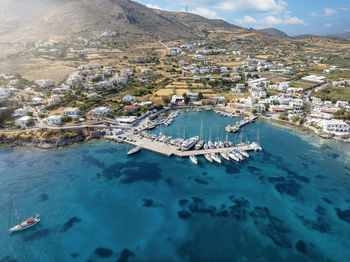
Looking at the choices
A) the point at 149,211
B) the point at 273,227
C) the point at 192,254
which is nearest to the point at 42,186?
the point at 149,211

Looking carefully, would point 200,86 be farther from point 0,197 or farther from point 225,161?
point 0,197

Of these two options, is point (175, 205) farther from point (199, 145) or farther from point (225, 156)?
point (199, 145)

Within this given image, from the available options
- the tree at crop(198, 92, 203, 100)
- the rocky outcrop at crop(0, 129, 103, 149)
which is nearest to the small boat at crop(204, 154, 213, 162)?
the rocky outcrop at crop(0, 129, 103, 149)

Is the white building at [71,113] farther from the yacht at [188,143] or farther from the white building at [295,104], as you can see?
the white building at [295,104]

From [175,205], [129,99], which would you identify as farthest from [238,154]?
[129,99]

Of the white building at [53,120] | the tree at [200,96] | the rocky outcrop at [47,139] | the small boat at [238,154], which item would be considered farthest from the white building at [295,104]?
the white building at [53,120]
